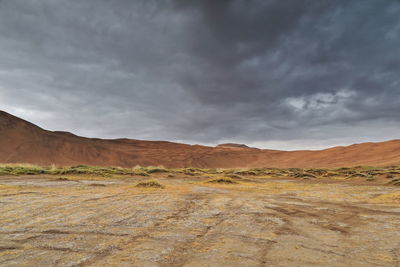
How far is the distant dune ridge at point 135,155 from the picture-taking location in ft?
140

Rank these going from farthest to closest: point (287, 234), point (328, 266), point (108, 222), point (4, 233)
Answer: point (108, 222)
point (287, 234)
point (4, 233)
point (328, 266)

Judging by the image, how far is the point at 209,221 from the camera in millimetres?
5219

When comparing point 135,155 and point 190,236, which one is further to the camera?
point 135,155

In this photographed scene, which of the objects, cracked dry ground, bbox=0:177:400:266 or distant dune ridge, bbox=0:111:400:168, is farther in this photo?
distant dune ridge, bbox=0:111:400:168

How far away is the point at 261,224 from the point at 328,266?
215 cm

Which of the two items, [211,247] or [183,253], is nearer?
[183,253]

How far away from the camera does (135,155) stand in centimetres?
5819

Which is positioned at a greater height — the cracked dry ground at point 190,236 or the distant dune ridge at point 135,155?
the distant dune ridge at point 135,155

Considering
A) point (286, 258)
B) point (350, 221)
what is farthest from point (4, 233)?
point (350, 221)

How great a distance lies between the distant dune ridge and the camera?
42719mm

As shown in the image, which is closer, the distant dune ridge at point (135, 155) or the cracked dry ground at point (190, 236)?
the cracked dry ground at point (190, 236)

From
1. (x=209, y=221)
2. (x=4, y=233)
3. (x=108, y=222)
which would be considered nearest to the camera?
(x=4, y=233)

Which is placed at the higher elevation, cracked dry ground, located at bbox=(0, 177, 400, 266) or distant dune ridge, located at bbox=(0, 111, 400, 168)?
distant dune ridge, located at bbox=(0, 111, 400, 168)

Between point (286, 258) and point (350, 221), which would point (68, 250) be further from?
point (350, 221)
